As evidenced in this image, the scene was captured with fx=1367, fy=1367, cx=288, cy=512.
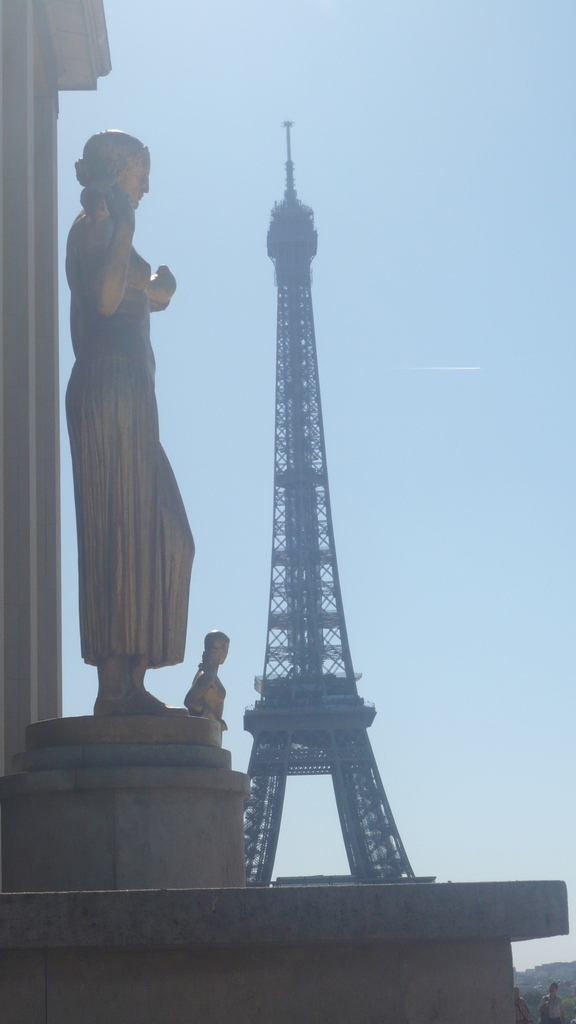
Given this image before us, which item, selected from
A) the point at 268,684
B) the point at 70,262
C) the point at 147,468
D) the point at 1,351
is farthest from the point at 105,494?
the point at 268,684

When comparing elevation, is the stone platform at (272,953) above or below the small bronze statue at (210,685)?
below

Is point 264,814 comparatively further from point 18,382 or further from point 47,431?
point 18,382

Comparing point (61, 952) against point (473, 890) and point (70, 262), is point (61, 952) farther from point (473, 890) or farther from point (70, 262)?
point (70, 262)

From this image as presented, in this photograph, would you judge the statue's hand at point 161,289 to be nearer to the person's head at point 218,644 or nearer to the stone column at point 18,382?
the person's head at point 218,644

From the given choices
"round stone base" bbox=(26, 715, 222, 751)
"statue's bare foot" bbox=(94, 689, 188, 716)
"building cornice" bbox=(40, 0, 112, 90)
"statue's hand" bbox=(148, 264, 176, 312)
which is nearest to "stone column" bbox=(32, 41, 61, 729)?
"building cornice" bbox=(40, 0, 112, 90)

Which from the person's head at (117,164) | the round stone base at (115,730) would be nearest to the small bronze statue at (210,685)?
the round stone base at (115,730)

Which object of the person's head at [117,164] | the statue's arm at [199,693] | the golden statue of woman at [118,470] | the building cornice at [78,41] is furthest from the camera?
the building cornice at [78,41]
